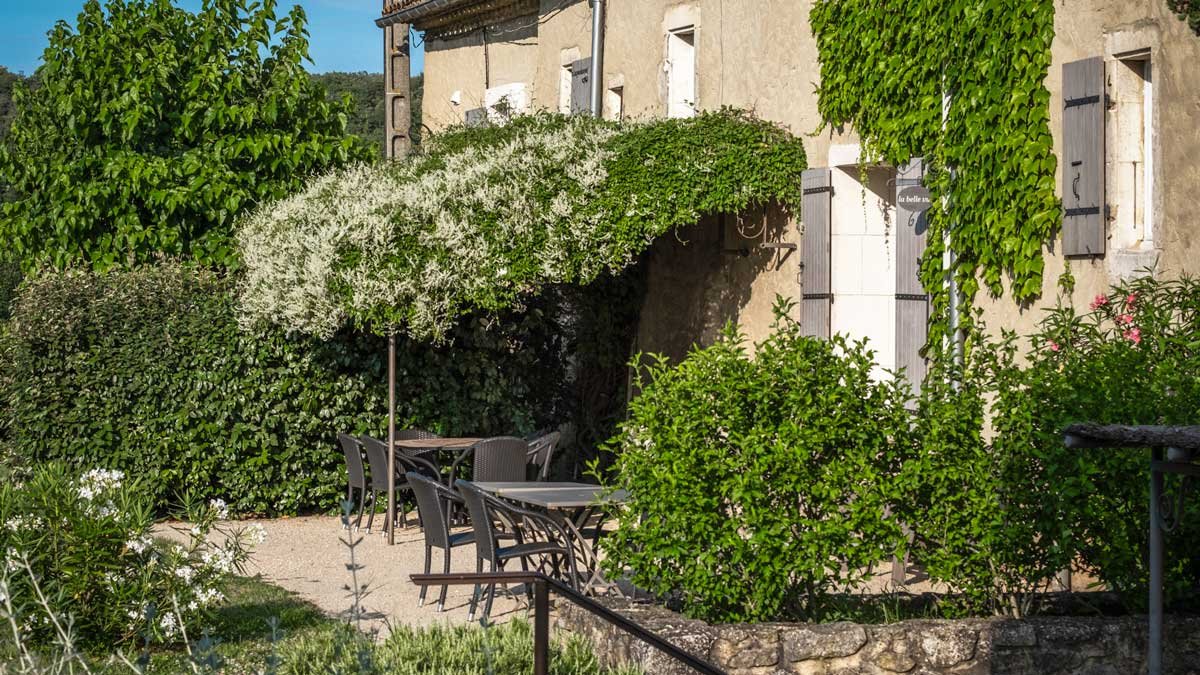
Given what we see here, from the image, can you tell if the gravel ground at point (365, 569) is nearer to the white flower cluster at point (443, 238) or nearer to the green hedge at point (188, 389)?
the green hedge at point (188, 389)

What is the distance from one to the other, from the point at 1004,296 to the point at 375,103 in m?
26.2

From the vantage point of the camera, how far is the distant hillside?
29.7m

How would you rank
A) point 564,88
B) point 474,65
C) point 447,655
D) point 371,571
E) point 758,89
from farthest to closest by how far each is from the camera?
1. point 474,65
2. point 564,88
3. point 758,89
4. point 371,571
5. point 447,655

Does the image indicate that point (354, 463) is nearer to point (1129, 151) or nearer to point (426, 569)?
point (426, 569)

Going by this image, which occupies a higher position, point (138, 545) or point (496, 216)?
point (496, 216)

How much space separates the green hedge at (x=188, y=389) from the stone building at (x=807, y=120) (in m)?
2.31

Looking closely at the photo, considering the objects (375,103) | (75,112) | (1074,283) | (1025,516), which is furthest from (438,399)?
(375,103)

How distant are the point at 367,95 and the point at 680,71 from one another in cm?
2264

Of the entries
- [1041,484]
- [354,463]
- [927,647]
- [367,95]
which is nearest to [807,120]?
[354,463]

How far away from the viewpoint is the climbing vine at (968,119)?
7977 millimetres

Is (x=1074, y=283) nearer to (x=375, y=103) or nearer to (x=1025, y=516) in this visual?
(x=1025, y=516)

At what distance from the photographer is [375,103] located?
3275 centimetres

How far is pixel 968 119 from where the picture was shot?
8375 millimetres

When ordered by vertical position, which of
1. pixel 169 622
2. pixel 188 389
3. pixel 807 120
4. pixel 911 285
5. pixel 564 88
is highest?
pixel 564 88
